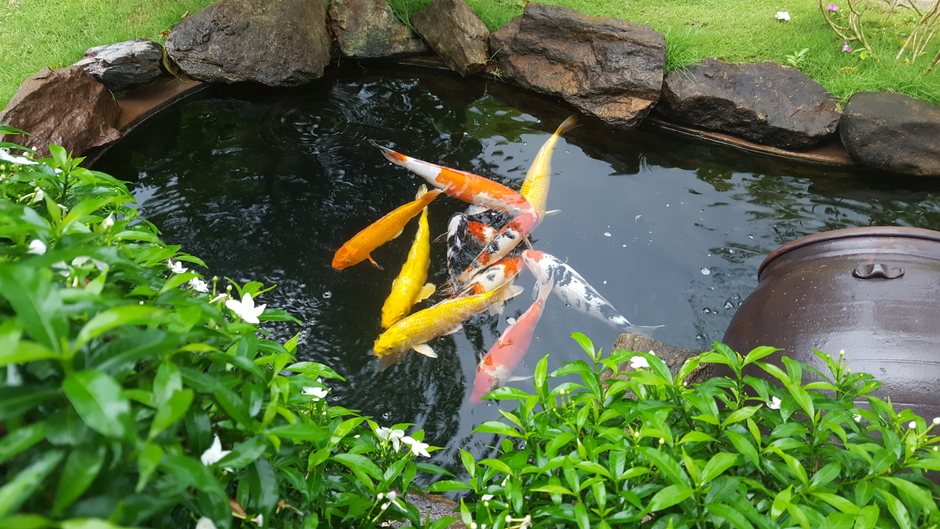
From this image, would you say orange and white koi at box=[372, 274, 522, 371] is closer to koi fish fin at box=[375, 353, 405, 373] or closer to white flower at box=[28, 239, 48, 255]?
koi fish fin at box=[375, 353, 405, 373]

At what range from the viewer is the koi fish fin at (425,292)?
13.1 ft

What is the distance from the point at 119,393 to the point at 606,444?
124 centimetres

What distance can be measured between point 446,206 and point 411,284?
105 centimetres

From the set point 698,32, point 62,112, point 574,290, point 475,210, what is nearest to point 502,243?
point 475,210

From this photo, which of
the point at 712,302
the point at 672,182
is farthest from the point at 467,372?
the point at 672,182

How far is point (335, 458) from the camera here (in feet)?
5.01

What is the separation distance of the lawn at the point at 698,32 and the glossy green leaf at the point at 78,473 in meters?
5.74

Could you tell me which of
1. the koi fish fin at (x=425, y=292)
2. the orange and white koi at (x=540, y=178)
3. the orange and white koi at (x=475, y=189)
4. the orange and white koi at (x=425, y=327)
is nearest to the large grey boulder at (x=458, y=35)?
the orange and white koi at (x=540, y=178)

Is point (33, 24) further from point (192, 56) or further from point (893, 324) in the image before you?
point (893, 324)

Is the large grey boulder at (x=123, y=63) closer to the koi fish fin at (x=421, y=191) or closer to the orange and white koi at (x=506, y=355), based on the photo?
the koi fish fin at (x=421, y=191)

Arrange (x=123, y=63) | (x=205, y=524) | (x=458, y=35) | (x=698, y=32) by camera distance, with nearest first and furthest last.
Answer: (x=205, y=524), (x=123, y=63), (x=458, y=35), (x=698, y=32)

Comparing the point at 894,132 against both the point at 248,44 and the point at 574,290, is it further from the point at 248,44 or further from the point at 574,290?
the point at 248,44

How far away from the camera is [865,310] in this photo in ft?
7.71

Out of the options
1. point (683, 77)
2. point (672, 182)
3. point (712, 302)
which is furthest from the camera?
point (683, 77)
